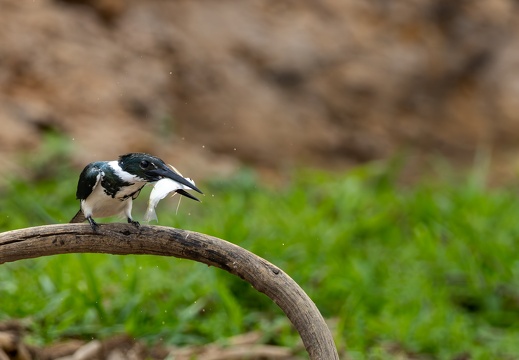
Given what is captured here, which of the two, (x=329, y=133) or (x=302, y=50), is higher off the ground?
→ (x=302, y=50)

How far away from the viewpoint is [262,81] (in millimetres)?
6656

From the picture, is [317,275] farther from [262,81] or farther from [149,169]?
[262,81]

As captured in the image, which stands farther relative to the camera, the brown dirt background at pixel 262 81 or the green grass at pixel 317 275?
the brown dirt background at pixel 262 81

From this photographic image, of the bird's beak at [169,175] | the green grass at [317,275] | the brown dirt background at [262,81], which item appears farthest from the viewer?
the brown dirt background at [262,81]

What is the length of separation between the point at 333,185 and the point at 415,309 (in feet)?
6.16

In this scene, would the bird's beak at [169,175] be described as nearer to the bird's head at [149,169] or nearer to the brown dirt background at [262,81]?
the bird's head at [149,169]

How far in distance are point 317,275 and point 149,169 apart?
7.10 ft

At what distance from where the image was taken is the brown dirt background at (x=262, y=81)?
558 centimetres

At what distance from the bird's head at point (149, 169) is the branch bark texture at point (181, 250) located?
5.0 inches

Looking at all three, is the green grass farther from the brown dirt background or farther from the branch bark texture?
the branch bark texture

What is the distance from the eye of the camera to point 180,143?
605cm

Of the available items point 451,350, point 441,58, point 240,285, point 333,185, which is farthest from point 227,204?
point 441,58

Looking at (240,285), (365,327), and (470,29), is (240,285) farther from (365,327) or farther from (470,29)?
(470,29)

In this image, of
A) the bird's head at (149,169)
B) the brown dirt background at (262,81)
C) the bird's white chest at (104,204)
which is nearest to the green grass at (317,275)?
the brown dirt background at (262,81)
